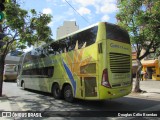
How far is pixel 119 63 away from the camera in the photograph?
12250mm

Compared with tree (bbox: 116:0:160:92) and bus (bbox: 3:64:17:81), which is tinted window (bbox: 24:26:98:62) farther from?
bus (bbox: 3:64:17:81)

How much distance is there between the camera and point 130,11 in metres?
18.8

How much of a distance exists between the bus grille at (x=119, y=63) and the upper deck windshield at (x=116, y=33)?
0.74 meters

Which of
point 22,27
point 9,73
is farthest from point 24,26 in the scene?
point 9,73

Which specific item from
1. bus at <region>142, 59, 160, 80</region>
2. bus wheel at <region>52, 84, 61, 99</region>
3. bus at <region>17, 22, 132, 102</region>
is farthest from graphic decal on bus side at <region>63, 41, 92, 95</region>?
bus at <region>142, 59, 160, 80</region>

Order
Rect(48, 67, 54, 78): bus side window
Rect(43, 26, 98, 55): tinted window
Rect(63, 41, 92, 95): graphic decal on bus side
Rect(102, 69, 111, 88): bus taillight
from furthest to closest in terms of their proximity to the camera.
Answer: Rect(48, 67, 54, 78): bus side window, Rect(63, 41, 92, 95): graphic decal on bus side, Rect(43, 26, 98, 55): tinted window, Rect(102, 69, 111, 88): bus taillight

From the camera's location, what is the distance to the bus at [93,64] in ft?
38.1

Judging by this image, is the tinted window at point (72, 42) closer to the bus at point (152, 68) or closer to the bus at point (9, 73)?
the bus at point (9, 73)

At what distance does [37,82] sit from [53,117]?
28.3 feet

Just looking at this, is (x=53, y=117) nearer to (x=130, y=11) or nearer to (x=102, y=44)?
(x=102, y=44)

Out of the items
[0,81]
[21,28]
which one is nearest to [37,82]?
[0,81]

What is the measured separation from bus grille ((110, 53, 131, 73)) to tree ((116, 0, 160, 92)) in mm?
5966

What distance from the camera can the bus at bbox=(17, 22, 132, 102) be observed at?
38.1ft

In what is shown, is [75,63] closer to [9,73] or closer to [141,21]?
[141,21]
